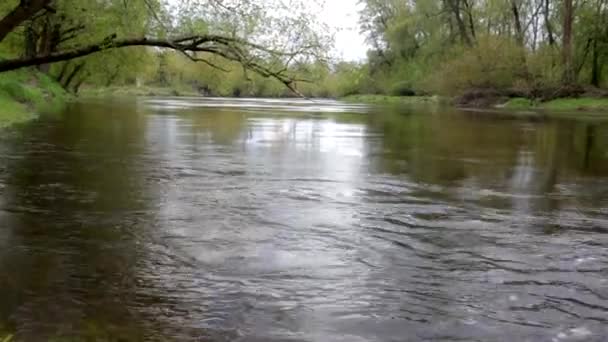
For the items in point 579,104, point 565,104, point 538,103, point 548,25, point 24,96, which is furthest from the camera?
point 548,25

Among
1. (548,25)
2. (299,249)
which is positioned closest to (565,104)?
(548,25)

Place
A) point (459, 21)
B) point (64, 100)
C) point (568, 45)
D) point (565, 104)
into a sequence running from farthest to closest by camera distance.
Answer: point (459, 21) < point (568, 45) < point (565, 104) < point (64, 100)

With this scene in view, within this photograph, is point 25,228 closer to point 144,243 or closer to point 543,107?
point 144,243

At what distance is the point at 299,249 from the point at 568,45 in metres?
52.3

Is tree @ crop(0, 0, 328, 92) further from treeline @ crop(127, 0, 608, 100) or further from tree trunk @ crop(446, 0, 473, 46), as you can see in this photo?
tree trunk @ crop(446, 0, 473, 46)

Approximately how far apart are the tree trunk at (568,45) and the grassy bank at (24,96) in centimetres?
3968

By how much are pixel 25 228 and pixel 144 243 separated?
1738 mm

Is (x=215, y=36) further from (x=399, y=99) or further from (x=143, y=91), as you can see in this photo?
(x=143, y=91)

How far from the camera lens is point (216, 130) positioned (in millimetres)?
24781

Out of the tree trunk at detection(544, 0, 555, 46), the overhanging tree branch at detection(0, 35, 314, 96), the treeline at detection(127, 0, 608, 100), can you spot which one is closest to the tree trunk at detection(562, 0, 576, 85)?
the treeline at detection(127, 0, 608, 100)

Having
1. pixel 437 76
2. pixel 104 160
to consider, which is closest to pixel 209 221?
pixel 104 160

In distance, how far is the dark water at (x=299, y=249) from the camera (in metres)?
5.41

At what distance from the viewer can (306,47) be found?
10641 millimetres

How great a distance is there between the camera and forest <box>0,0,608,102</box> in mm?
10156
